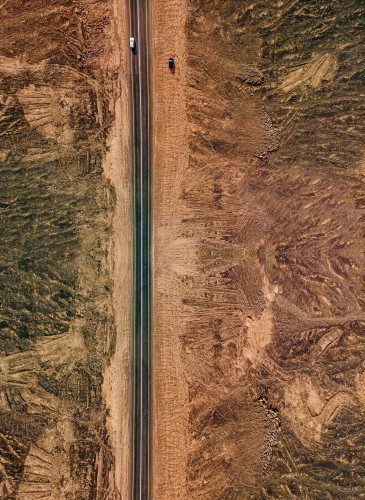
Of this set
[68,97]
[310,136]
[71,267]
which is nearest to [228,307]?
[71,267]

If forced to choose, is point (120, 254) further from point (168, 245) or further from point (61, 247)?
A: point (61, 247)

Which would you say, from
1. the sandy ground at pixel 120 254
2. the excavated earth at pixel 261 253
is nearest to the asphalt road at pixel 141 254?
the sandy ground at pixel 120 254

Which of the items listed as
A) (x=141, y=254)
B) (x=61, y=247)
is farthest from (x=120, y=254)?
(x=61, y=247)

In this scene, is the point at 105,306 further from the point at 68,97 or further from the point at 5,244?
the point at 68,97

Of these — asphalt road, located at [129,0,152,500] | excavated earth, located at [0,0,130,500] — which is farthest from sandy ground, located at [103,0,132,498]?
asphalt road, located at [129,0,152,500]

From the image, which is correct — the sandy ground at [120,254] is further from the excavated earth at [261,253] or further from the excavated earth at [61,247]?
the excavated earth at [261,253]

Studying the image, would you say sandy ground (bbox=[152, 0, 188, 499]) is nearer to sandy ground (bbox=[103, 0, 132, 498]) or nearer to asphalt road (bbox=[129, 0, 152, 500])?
asphalt road (bbox=[129, 0, 152, 500])
